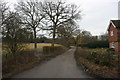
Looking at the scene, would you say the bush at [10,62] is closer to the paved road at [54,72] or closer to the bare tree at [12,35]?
the bare tree at [12,35]

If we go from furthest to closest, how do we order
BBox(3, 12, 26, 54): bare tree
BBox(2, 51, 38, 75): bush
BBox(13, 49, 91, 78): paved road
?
BBox(3, 12, 26, 54): bare tree < BBox(2, 51, 38, 75): bush < BBox(13, 49, 91, 78): paved road

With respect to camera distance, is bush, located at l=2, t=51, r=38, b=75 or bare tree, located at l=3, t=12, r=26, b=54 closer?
bush, located at l=2, t=51, r=38, b=75

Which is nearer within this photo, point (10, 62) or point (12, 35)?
point (10, 62)

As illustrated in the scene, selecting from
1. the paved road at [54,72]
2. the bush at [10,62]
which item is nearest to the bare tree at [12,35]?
the bush at [10,62]

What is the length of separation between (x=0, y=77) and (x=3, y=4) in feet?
22.0

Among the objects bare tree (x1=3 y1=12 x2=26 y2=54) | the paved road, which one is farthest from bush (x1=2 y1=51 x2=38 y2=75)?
the paved road

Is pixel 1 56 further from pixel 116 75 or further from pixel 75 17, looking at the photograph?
pixel 75 17

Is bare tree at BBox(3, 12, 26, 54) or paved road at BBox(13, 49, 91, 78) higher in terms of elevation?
bare tree at BBox(3, 12, 26, 54)

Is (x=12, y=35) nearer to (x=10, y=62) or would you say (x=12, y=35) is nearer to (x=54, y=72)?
(x=10, y=62)

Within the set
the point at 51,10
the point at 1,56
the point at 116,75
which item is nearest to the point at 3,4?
the point at 1,56

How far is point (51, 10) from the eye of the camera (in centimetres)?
3291

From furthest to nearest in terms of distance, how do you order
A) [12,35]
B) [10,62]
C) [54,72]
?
[12,35] < [10,62] < [54,72]

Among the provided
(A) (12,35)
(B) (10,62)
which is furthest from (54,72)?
(A) (12,35)

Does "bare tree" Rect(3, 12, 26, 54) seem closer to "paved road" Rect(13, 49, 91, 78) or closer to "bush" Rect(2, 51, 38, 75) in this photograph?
"bush" Rect(2, 51, 38, 75)
